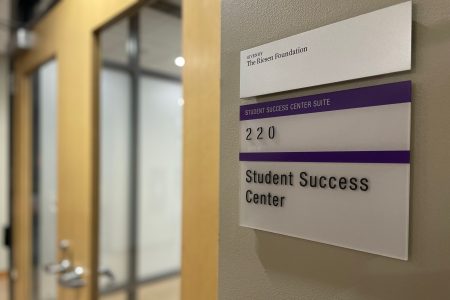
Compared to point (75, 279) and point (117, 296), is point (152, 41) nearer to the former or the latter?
point (75, 279)

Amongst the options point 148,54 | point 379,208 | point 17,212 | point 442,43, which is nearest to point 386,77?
point 442,43

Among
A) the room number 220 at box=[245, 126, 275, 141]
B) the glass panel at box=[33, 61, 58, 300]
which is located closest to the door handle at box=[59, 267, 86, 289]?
the glass panel at box=[33, 61, 58, 300]

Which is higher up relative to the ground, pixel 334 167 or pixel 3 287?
pixel 334 167

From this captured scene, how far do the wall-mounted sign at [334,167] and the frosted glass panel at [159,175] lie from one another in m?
2.56

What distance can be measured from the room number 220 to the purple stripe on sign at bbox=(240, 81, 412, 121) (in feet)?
0.09

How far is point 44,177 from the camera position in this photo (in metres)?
2.18

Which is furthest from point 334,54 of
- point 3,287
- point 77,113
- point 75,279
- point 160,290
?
point 3,287

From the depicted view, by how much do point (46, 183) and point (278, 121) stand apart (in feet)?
6.70

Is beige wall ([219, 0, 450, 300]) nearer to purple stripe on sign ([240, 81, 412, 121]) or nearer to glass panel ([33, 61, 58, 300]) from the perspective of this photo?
purple stripe on sign ([240, 81, 412, 121])

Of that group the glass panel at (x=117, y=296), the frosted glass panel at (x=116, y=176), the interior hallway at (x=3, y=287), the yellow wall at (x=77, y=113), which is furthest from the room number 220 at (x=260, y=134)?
the interior hallway at (x=3, y=287)

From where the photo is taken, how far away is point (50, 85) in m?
2.05

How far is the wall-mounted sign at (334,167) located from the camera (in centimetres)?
50

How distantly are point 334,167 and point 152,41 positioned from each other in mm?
2229

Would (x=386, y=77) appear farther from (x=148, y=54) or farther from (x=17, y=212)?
(x=17, y=212)
